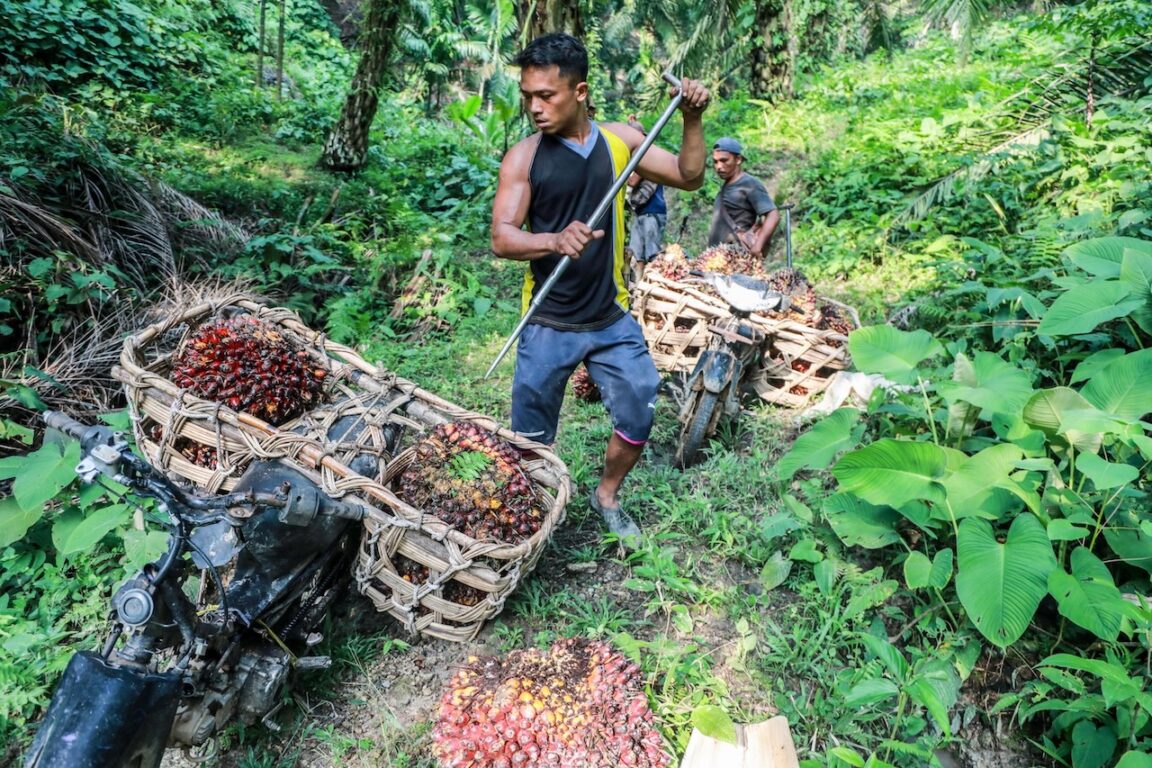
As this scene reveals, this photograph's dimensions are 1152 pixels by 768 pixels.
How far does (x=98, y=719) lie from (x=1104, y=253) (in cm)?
447

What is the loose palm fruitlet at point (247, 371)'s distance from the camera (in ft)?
9.05

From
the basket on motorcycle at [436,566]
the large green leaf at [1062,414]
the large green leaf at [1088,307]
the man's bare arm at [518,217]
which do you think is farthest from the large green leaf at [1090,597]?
the man's bare arm at [518,217]

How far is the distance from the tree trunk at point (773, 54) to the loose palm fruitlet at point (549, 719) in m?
12.9

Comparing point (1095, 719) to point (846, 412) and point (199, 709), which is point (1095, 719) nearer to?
point (846, 412)

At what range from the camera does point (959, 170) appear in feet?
22.8

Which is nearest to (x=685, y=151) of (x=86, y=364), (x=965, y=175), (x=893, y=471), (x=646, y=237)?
(x=893, y=471)

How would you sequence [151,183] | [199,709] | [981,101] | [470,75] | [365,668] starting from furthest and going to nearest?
[470,75]
[981,101]
[151,183]
[365,668]
[199,709]

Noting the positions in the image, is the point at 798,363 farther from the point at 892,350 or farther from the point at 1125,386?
the point at 1125,386

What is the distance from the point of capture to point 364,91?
27.6ft

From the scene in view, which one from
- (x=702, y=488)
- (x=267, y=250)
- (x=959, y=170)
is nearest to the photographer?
(x=702, y=488)

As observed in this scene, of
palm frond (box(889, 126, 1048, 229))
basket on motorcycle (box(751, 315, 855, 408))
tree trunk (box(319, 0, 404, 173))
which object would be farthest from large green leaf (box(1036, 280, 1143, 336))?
tree trunk (box(319, 0, 404, 173))

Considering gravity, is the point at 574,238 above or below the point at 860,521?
above

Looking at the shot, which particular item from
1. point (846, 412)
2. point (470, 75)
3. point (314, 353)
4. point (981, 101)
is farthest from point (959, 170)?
point (470, 75)

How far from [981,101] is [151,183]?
903 centimetres
